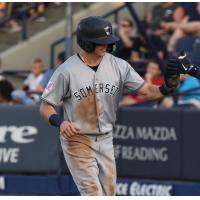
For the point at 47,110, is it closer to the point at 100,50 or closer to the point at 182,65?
the point at 100,50

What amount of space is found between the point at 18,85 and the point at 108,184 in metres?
8.49

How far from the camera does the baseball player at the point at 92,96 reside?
292 inches

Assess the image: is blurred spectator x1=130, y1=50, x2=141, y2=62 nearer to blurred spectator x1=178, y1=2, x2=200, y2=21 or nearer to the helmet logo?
blurred spectator x1=178, y1=2, x2=200, y2=21

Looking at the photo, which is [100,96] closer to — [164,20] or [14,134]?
[14,134]

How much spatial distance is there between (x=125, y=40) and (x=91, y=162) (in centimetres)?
682

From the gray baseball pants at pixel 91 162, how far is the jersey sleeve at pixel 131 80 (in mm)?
427

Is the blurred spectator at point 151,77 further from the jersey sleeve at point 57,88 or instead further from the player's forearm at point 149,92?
the jersey sleeve at point 57,88

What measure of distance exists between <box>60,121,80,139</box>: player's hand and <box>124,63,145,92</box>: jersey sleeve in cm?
68

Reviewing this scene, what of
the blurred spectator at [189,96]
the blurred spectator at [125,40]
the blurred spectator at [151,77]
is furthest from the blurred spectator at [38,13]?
the blurred spectator at [189,96]

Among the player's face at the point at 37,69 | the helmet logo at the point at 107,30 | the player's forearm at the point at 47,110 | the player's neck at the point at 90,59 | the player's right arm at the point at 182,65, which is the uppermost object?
the helmet logo at the point at 107,30

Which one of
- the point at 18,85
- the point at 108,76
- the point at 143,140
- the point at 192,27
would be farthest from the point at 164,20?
the point at 108,76

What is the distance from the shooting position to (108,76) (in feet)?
24.6

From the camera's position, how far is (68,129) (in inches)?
284

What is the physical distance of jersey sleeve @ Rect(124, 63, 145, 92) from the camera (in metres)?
7.64
